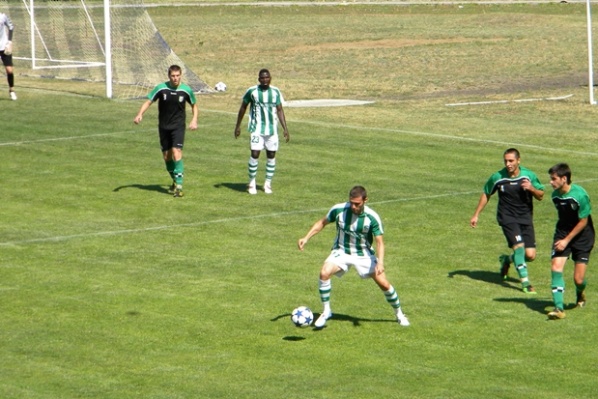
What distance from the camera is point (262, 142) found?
27.0m

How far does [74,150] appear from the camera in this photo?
3241cm

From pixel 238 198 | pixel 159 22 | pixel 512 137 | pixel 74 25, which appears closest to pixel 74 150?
pixel 238 198

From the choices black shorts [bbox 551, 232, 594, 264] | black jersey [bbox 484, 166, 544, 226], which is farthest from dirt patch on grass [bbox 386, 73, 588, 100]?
black shorts [bbox 551, 232, 594, 264]

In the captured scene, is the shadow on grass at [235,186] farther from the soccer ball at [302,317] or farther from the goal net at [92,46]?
the goal net at [92,46]

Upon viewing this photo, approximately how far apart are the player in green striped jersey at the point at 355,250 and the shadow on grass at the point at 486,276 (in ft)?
9.90

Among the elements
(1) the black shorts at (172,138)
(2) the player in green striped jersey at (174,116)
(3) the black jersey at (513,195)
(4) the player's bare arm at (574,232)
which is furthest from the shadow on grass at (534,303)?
(1) the black shorts at (172,138)

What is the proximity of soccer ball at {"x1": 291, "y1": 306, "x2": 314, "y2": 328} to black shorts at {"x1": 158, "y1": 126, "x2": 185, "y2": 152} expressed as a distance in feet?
32.4

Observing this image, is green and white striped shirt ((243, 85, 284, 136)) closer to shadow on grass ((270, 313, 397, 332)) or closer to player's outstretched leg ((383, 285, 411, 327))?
shadow on grass ((270, 313, 397, 332))

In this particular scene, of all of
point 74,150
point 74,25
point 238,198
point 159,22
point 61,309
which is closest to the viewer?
point 61,309

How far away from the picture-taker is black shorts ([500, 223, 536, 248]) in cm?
1975

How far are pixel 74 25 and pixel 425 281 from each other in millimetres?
31760

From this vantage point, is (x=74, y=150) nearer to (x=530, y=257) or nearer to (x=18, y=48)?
(x=530, y=257)

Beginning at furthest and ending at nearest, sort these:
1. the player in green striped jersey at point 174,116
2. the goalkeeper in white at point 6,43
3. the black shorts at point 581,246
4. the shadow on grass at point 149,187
Answer: 1. the goalkeeper in white at point 6,43
2. the shadow on grass at point 149,187
3. the player in green striped jersey at point 174,116
4. the black shorts at point 581,246

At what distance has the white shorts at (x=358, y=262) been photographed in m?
17.2
